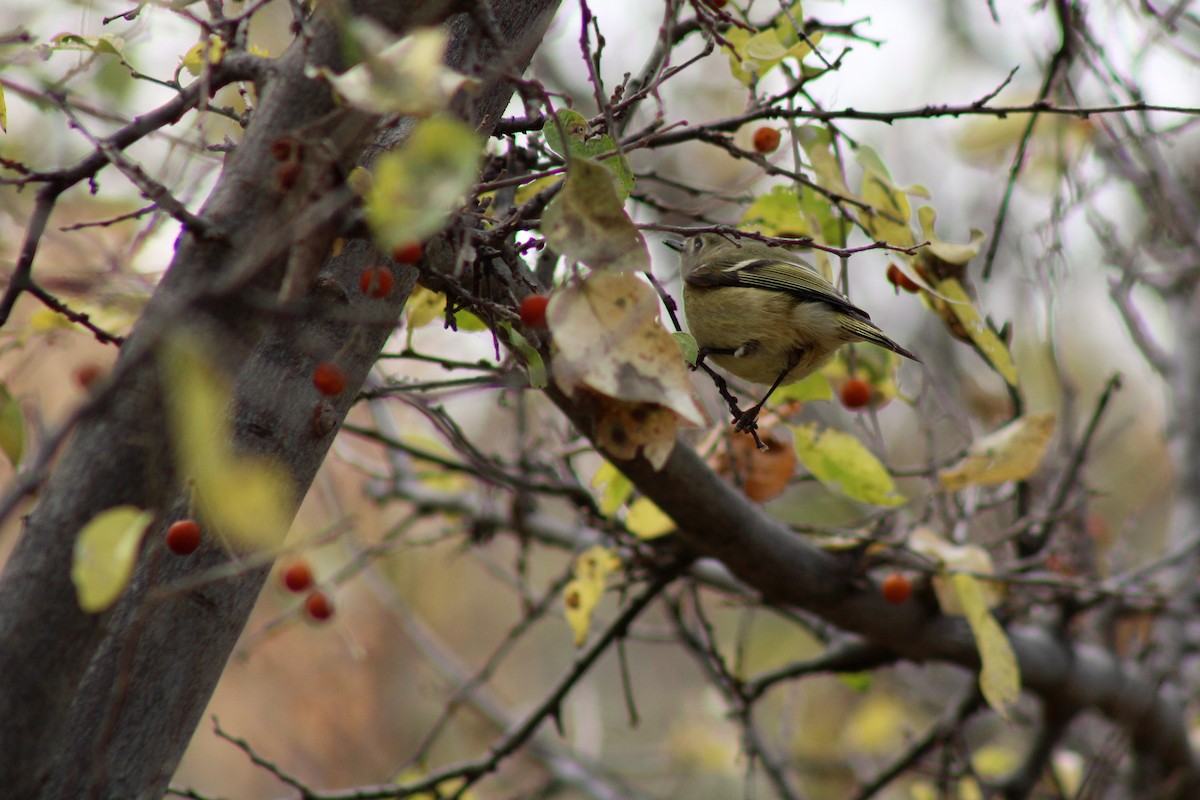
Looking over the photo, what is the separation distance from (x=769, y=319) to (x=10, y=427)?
182 centimetres

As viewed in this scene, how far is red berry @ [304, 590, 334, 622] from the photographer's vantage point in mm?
3096

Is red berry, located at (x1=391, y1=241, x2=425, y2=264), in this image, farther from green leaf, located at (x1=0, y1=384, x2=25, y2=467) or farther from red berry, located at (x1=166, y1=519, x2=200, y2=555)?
green leaf, located at (x1=0, y1=384, x2=25, y2=467)

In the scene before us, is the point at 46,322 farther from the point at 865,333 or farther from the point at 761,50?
the point at 865,333

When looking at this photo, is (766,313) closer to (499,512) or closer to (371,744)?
(499,512)

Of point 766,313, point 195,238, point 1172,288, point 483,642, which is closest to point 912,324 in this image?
point 1172,288

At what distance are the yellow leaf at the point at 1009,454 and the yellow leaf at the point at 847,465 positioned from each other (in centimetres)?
20

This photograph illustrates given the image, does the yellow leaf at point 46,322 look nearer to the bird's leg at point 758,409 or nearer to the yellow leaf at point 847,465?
the bird's leg at point 758,409

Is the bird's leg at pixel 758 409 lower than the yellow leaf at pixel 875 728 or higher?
lower

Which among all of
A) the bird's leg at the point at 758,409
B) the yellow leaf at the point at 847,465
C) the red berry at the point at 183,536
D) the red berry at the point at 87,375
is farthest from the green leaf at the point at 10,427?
the yellow leaf at the point at 847,465

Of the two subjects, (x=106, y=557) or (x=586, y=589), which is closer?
(x=106, y=557)

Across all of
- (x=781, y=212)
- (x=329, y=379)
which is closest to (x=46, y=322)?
(x=329, y=379)

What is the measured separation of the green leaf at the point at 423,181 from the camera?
0.96 metres

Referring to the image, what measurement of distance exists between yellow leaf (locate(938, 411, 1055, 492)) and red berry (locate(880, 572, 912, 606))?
42 cm

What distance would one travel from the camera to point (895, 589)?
2877mm
